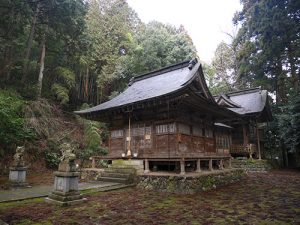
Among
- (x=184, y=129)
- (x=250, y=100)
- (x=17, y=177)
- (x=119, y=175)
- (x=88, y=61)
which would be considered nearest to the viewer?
(x=17, y=177)

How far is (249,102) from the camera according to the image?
91.6 ft

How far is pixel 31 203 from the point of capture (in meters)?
8.03

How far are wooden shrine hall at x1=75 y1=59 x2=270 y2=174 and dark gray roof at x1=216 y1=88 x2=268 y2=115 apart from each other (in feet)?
33.2

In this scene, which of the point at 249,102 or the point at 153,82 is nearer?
the point at 153,82

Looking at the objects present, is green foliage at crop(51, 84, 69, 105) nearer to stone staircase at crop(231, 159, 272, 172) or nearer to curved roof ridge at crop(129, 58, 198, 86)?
curved roof ridge at crop(129, 58, 198, 86)

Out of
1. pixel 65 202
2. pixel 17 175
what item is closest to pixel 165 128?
pixel 65 202

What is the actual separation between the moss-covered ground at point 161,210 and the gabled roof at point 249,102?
53.2 feet

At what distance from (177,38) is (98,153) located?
17921mm

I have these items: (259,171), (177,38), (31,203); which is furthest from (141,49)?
(31,203)

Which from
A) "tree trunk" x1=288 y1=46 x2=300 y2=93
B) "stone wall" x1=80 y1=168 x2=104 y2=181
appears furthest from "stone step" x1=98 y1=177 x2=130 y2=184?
"tree trunk" x1=288 y1=46 x2=300 y2=93

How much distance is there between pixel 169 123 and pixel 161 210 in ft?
19.9

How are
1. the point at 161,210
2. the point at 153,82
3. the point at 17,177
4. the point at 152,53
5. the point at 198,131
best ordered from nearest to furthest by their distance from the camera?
the point at 161,210
the point at 17,177
the point at 198,131
the point at 153,82
the point at 152,53

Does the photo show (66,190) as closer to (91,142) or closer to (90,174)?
(90,174)

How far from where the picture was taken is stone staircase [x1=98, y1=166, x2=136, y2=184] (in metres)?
12.1
